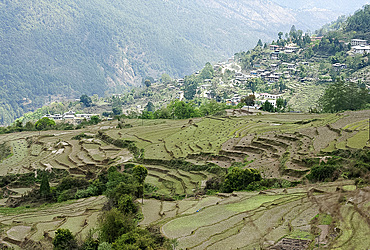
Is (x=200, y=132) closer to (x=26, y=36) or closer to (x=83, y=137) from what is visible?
(x=83, y=137)

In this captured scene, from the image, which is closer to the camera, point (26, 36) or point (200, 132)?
point (200, 132)

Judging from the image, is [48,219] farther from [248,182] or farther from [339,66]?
[339,66]

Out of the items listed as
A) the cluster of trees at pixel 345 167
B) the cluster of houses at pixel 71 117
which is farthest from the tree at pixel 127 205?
the cluster of houses at pixel 71 117

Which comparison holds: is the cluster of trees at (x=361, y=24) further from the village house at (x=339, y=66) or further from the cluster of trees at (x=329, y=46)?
the village house at (x=339, y=66)

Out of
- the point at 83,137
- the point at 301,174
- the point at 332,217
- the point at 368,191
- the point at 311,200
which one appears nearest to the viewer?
the point at 332,217

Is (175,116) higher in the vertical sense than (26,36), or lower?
lower

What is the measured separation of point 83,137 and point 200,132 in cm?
1462

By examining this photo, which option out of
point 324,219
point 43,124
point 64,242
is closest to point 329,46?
point 43,124

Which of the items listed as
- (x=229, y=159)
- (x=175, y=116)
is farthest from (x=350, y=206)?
(x=175, y=116)

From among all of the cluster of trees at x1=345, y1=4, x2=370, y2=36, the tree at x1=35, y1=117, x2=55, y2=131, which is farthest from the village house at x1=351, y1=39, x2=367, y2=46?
the tree at x1=35, y1=117, x2=55, y2=131

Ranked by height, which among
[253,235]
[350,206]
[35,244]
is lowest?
[35,244]

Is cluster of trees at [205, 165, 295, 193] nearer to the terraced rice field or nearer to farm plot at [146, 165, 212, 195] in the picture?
the terraced rice field

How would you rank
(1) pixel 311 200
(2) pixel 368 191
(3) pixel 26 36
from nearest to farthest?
1. (2) pixel 368 191
2. (1) pixel 311 200
3. (3) pixel 26 36

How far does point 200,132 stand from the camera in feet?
128
